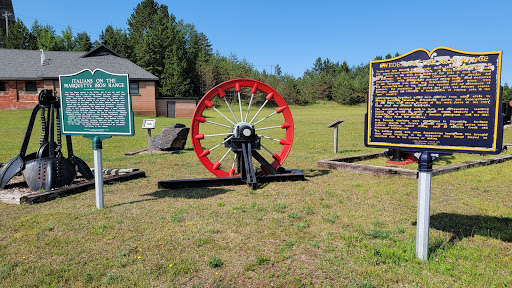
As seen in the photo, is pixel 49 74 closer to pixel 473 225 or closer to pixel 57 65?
pixel 57 65

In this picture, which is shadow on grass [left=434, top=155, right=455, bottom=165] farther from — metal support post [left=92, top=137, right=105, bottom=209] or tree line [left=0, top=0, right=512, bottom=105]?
tree line [left=0, top=0, right=512, bottom=105]

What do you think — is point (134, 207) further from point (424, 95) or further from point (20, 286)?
point (424, 95)

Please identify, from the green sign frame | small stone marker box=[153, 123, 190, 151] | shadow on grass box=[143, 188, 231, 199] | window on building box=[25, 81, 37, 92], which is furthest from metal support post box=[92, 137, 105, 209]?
window on building box=[25, 81, 37, 92]

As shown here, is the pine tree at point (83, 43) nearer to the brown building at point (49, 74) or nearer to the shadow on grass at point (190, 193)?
the brown building at point (49, 74)

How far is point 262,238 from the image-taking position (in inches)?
171

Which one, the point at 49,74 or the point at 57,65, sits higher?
the point at 57,65

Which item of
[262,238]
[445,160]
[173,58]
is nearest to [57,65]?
[173,58]

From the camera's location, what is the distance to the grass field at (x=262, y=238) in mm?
3361

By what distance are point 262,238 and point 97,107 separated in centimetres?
334

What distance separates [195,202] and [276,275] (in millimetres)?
2902

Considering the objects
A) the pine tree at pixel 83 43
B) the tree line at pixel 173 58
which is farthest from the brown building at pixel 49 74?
the pine tree at pixel 83 43

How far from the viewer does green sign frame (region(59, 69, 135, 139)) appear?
542 cm

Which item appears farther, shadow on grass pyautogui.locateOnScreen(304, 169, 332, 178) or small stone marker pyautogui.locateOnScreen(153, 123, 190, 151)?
small stone marker pyautogui.locateOnScreen(153, 123, 190, 151)

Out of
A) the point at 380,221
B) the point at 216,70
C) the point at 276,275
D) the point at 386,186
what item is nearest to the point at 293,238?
the point at 276,275
